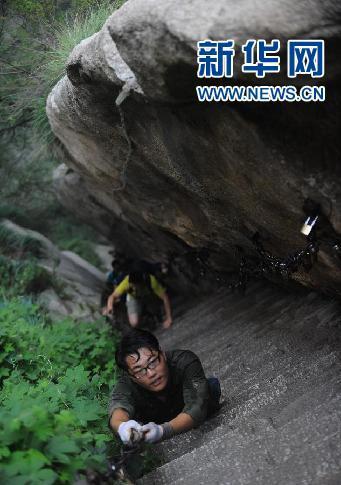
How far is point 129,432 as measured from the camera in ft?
9.88

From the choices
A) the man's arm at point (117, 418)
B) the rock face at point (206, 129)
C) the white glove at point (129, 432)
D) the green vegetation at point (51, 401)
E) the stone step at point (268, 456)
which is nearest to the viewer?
the green vegetation at point (51, 401)

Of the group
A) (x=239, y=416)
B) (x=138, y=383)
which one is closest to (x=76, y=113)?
(x=138, y=383)

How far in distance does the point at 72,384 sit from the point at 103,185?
125 inches

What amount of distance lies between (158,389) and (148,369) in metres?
0.20

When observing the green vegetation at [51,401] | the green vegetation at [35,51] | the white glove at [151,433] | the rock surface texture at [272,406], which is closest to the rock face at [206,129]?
the rock surface texture at [272,406]

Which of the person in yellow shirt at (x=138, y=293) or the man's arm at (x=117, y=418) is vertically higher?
the man's arm at (x=117, y=418)

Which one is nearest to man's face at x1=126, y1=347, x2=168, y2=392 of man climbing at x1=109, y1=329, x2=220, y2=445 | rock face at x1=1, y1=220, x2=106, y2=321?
man climbing at x1=109, y1=329, x2=220, y2=445

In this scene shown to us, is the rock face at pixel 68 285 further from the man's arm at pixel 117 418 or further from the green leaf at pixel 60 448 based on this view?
the green leaf at pixel 60 448

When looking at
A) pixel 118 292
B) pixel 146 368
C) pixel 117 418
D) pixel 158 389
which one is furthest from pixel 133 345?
pixel 118 292

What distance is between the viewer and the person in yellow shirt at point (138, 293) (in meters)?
7.35

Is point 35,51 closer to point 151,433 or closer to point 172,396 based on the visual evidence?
point 172,396

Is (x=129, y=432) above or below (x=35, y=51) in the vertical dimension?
below

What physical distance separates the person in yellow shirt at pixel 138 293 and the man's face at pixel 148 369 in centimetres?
390

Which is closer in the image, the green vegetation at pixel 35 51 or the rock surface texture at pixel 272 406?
the rock surface texture at pixel 272 406
